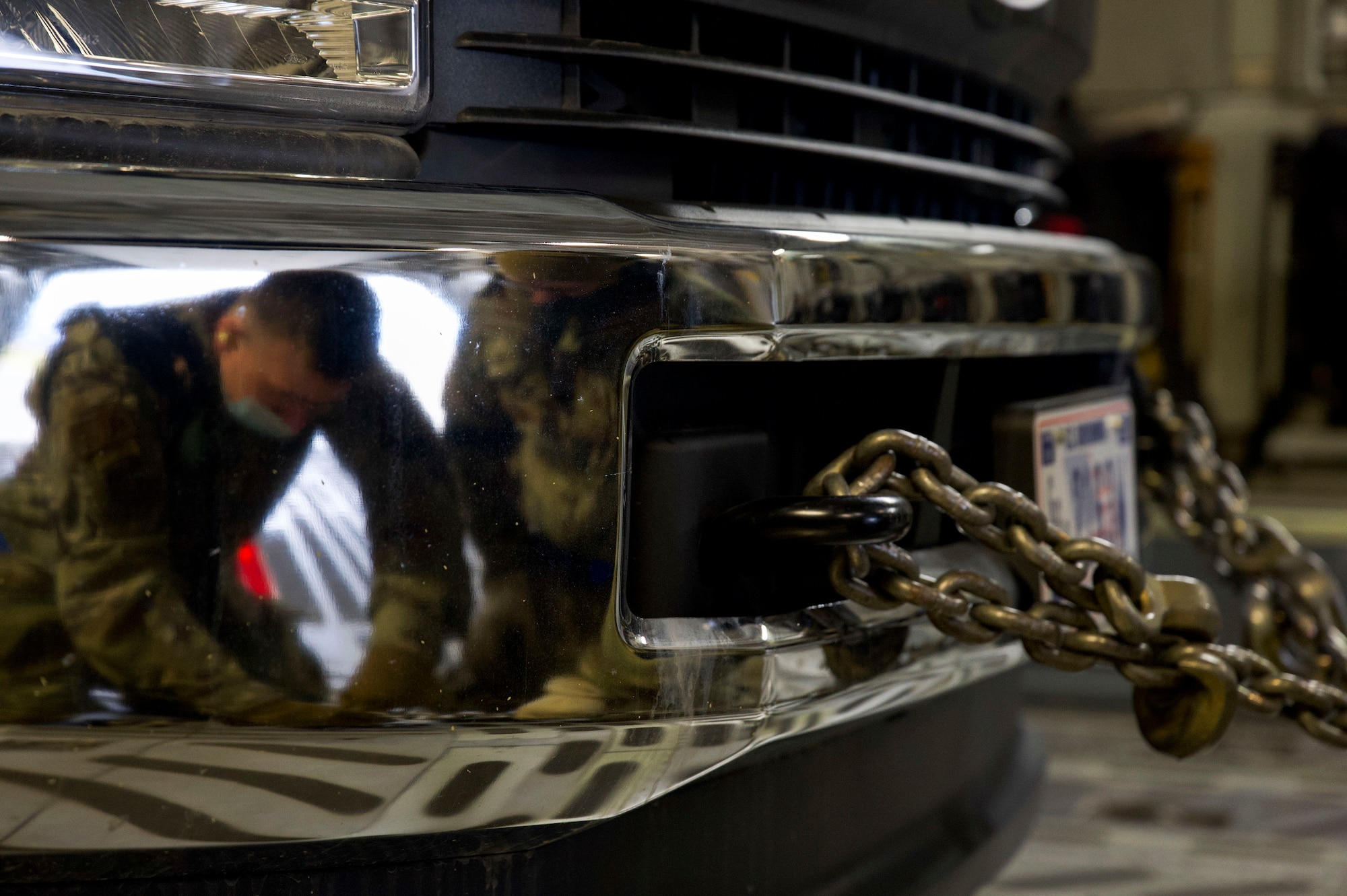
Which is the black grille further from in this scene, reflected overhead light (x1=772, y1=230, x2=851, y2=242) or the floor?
the floor

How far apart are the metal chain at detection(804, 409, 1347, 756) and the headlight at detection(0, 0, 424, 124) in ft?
1.19

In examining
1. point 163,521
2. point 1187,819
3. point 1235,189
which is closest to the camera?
point 163,521

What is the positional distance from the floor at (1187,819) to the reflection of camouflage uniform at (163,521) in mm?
1124

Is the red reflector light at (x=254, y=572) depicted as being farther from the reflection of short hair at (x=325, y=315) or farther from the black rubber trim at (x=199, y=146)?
the black rubber trim at (x=199, y=146)

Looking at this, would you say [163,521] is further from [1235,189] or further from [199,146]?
[1235,189]

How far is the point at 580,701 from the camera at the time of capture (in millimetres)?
658

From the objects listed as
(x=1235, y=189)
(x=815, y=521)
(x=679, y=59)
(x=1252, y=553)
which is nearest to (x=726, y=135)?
(x=679, y=59)

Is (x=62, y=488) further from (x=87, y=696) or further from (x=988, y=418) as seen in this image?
(x=988, y=418)

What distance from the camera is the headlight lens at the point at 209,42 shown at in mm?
602

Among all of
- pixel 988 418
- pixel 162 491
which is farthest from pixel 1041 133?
pixel 162 491

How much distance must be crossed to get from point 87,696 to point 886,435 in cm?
47

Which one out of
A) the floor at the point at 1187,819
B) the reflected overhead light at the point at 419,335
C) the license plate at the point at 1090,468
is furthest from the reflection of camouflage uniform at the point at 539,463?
the floor at the point at 1187,819

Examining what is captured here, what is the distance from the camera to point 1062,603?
32.9 inches

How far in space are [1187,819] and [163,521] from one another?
162 cm
